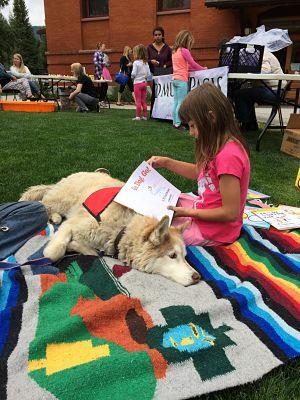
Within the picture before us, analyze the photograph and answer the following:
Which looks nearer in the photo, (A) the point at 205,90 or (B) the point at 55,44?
(A) the point at 205,90

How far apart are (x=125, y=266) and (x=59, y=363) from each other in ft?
3.46

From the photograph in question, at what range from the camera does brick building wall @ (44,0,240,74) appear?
55.6ft

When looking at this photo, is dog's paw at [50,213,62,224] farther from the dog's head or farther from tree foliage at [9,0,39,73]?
tree foliage at [9,0,39,73]

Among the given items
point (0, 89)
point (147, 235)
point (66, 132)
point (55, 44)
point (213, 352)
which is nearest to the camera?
point (213, 352)

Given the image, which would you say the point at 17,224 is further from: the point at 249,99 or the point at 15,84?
the point at 15,84

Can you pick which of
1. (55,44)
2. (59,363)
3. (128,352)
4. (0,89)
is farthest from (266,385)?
(55,44)

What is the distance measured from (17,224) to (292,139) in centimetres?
556

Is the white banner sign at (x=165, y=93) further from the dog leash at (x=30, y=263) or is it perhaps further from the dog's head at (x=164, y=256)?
the dog leash at (x=30, y=263)

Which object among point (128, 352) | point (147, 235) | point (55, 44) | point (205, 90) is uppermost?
point (55, 44)

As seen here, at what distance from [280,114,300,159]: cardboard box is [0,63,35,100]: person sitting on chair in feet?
35.3

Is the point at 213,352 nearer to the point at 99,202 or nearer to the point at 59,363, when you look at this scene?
the point at 59,363

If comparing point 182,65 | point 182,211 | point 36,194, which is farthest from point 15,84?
point 182,211

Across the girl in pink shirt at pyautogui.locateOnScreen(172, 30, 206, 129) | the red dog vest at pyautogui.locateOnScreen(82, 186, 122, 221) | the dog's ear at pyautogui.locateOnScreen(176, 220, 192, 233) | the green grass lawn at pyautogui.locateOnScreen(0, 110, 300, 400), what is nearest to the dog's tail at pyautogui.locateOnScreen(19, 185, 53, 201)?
the green grass lawn at pyautogui.locateOnScreen(0, 110, 300, 400)

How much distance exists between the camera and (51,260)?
290cm
